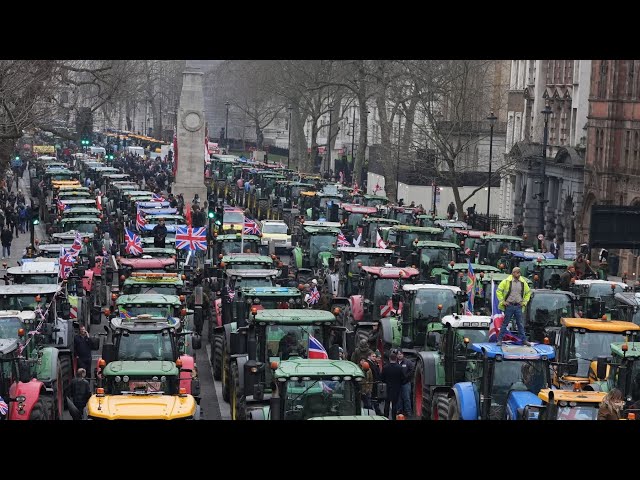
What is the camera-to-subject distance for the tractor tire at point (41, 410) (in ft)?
56.3

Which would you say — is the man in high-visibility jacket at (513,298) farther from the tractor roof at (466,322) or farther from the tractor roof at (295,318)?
the tractor roof at (295,318)

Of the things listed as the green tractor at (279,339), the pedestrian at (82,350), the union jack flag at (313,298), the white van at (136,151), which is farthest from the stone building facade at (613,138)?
the white van at (136,151)

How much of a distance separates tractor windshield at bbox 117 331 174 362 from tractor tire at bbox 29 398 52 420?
1.95 metres

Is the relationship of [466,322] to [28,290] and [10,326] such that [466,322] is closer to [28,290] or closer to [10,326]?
[10,326]

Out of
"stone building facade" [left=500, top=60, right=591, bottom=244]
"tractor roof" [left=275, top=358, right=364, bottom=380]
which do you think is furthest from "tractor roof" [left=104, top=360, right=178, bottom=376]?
"stone building facade" [left=500, top=60, right=591, bottom=244]

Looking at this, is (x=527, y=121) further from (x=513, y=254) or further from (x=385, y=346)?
(x=385, y=346)

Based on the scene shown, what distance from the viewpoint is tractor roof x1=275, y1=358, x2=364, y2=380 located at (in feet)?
51.2

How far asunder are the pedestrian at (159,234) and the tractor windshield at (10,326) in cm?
1765

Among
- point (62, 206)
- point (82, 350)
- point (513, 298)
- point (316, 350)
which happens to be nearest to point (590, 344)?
point (513, 298)

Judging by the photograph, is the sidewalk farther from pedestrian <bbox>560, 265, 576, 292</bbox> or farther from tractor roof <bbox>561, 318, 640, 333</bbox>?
tractor roof <bbox>561, 318, 640, 333</bbox>

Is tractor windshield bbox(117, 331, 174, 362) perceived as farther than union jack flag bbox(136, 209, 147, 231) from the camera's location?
No

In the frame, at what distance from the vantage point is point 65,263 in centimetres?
3017

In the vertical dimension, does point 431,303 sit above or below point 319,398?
above

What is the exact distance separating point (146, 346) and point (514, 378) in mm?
5608
